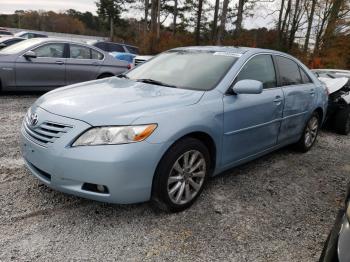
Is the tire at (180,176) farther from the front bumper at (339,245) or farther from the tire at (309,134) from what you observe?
the tire at (309,134)

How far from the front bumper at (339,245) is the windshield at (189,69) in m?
1.93

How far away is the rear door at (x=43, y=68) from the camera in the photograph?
7.55 meters

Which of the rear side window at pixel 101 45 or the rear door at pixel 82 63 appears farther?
the rear side window at pixel 101 45

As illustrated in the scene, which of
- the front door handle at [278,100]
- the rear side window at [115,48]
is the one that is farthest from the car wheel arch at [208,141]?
the rear side window at [115,48]

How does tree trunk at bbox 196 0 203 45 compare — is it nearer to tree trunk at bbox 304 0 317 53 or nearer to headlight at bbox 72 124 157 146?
tree trunk at bbox 304 0 317 53

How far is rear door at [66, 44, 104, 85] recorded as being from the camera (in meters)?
8.34

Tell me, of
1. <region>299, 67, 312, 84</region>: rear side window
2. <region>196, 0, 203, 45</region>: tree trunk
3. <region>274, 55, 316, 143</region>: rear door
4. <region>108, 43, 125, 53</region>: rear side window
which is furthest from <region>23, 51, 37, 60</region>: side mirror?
<region>196, 0, 203, 45</region>: tree trunk

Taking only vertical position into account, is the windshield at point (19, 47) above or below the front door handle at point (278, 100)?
above

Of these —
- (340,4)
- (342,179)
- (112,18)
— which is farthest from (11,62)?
(112,18)

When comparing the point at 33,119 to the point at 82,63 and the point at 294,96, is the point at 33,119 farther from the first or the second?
the point at 82,63

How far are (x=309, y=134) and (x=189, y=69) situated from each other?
2640mm

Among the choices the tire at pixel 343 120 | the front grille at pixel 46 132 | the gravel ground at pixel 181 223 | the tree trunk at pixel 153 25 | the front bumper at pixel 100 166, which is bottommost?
the gravel ground at pixel 181 223

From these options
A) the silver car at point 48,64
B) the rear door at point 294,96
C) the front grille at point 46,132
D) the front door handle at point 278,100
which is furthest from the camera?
the silver car at point 48,64

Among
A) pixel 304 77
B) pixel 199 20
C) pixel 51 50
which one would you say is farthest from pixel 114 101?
pixel 199 20
